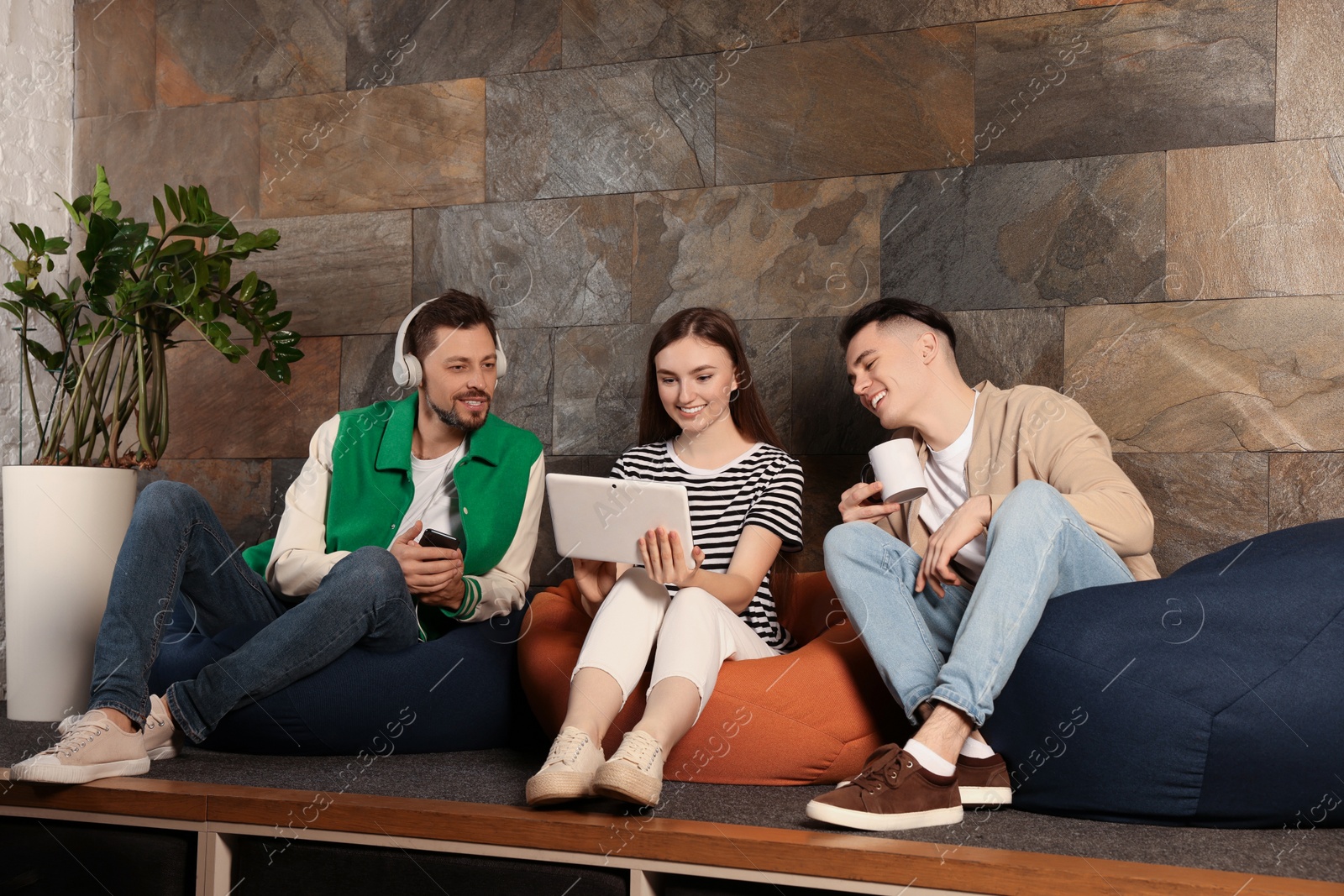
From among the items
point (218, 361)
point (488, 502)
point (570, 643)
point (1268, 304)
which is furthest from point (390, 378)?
point (1268, 304)

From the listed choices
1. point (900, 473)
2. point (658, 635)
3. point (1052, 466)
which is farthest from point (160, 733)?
point (1052, 466)

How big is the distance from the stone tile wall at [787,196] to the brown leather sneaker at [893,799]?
49.2 inches

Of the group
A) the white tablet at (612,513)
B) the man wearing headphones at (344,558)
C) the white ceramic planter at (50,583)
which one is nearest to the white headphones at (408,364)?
the man wearing headphones at (344,558)

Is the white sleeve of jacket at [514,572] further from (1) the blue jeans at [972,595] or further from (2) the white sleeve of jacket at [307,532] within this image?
(1) the blue jeans at [972,595]

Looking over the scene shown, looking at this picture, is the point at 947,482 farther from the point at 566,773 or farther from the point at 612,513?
the point at 566,773

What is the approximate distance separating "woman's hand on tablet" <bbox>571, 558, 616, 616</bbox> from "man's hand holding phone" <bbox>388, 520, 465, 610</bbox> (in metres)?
0.26

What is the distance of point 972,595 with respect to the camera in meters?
1.69

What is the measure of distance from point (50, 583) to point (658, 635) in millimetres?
1622

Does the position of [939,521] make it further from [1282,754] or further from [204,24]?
[204,24]

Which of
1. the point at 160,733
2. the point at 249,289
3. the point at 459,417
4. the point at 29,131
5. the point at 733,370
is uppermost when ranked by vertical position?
the point at 29,131

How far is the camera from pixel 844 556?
1787 mm

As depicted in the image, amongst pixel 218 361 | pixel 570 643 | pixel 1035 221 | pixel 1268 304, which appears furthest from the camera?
pixel 218 361

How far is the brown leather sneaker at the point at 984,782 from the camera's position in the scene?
5.36ft

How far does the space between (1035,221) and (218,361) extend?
2.44 metres
